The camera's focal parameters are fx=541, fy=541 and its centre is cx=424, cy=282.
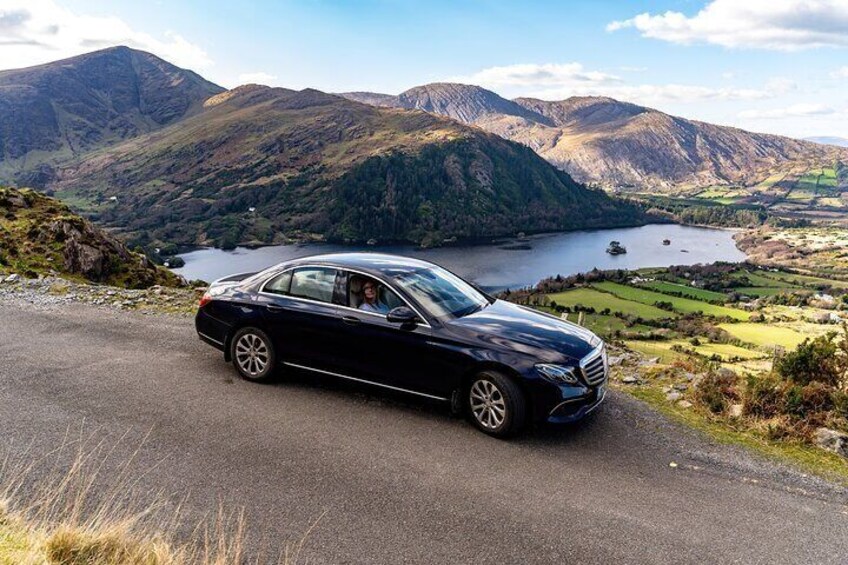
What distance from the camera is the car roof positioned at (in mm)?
8203

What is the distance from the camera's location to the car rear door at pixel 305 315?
317 inches

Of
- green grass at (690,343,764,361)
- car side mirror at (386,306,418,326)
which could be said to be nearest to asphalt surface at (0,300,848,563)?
car side mirror at (386,306,418,326)

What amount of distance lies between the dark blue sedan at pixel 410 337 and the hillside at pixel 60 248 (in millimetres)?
12507

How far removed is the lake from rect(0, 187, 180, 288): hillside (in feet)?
293

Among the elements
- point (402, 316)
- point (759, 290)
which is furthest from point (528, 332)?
point (759, 290)

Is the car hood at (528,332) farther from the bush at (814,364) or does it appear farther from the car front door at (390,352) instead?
the bush at (814,364)

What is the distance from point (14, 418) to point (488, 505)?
21.0ft

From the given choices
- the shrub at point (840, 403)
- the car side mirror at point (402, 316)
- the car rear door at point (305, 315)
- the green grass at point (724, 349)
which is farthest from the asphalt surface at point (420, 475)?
the green grass at point (724, 349)

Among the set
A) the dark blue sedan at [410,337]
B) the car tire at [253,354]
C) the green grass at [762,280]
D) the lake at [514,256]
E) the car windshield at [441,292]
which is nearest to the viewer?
the dark blue sedan at [410,337]

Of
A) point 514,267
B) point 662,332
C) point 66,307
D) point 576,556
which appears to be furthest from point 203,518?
point 514,267

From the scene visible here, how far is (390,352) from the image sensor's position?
7535mm

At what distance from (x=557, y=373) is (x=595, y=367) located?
27.9 inches

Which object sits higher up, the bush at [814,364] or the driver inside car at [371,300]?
the driver inside car at [371,300]

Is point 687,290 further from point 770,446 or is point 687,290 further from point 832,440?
point 770,446
